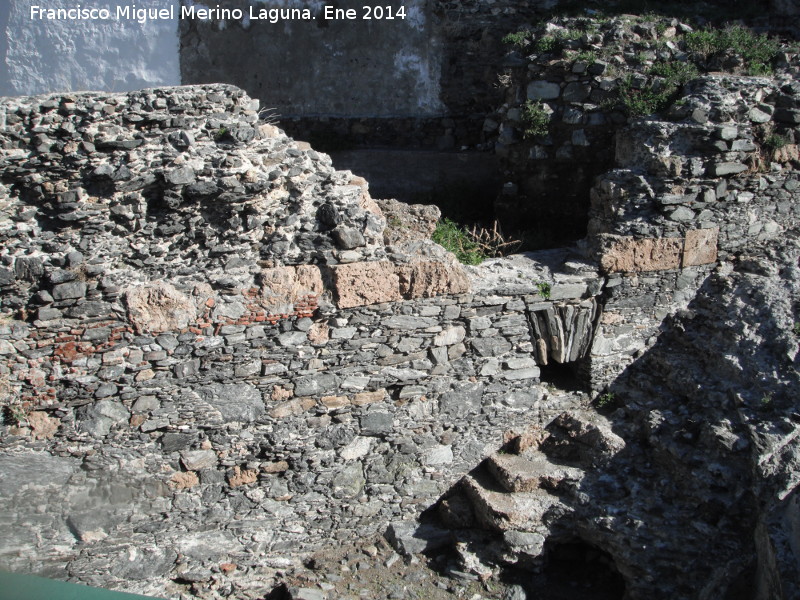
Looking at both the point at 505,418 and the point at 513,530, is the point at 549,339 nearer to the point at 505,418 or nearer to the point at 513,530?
the point at 505,418

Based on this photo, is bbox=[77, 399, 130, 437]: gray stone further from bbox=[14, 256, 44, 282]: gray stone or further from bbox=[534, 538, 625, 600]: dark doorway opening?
bbox=[534, 538, 625, 600]: dark doorway opening

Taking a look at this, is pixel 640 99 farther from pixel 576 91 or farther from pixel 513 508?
pixel 513 508

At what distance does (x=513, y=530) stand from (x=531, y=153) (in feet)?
10.3

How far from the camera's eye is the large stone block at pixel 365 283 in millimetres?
5105

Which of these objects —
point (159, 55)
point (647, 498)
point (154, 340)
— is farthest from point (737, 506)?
point (159, 55)

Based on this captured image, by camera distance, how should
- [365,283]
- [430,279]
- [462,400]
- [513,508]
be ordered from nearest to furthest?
1. [365,283]
2. [430,279]
3. [513,508]
4. [462,400]

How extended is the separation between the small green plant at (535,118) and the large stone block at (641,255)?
1.27m

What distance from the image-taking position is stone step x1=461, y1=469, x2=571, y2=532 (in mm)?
5379

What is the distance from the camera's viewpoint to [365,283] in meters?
5.16

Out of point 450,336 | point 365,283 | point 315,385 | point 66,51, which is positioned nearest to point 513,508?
point 450,336

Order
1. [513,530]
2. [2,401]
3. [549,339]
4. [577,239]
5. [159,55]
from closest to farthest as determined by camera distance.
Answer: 1. [2,401]
2. [513,530]
3. [549,339]
4. [577,239]
5. [159,55]

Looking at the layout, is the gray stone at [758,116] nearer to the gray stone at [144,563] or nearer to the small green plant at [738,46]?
the small green plant at [738,46]

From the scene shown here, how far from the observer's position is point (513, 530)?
5.38m

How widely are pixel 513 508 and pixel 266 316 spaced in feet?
7.31
